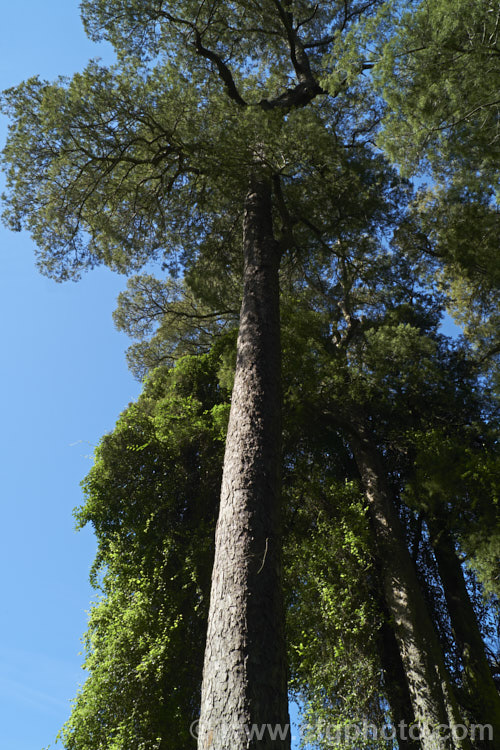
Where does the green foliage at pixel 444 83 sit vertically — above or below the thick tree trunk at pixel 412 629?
above

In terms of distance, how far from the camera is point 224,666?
114 inches

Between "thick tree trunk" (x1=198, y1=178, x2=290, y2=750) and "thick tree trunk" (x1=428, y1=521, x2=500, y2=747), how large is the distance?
14.3 ft

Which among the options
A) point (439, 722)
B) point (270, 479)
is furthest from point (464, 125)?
point (439, 722)

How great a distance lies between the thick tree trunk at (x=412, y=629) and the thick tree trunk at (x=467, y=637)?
3.06ft

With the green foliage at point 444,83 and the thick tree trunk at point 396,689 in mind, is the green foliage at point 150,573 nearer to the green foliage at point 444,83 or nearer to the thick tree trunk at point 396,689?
the thick tree trunk at point 396,689

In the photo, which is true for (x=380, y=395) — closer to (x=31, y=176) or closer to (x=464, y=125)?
(x=464, y=125)

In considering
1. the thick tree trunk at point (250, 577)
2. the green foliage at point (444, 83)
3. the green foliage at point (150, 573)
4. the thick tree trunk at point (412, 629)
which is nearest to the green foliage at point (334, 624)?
the thick tree trunk at point (412, 629)

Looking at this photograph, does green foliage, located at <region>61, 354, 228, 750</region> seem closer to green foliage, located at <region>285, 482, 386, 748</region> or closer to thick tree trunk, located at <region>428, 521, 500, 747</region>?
green foliage, located at <region>285, 482, 386, 748</region>

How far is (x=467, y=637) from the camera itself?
702 cm

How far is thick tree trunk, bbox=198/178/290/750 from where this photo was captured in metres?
2.69

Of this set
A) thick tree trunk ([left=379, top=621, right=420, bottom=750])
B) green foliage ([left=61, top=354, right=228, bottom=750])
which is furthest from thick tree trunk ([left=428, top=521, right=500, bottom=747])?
green foliage ([left=61, top=354, right=228, bottom=750])

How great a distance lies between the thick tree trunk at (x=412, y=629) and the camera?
535 cm

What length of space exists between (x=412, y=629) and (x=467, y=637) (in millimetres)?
1702

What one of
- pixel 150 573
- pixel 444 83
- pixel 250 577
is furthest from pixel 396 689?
pixel 444 83
